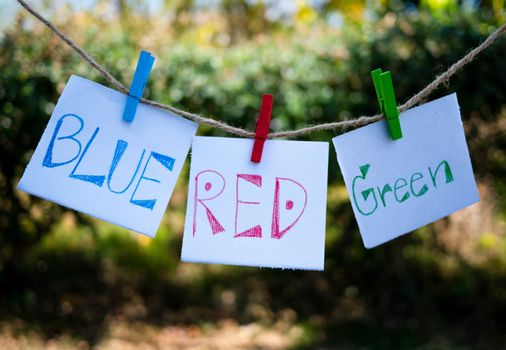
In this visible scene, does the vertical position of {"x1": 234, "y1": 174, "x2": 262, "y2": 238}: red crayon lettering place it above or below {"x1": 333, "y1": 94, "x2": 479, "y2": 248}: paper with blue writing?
below

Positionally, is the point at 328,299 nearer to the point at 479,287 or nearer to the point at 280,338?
the point at 280,338

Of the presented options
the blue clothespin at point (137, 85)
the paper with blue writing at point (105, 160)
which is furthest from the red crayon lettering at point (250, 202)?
the blue clothespin at point (137, 85)

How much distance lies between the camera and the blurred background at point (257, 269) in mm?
2438

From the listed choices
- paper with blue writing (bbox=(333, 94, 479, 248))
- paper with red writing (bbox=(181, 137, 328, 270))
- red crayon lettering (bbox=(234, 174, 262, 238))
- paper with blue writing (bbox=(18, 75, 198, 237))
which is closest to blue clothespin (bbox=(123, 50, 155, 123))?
paper with blue writing (bbox=(18, 75, 198, 237))

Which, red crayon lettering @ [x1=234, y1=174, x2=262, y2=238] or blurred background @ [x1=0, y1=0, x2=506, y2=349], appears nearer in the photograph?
red crayon lettering @ [x1=234, y1=174, x2=262, y2=238]

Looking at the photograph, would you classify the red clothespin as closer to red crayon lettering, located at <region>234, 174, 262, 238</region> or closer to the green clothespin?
red crayon lettering, located at <region>234, 174, 262, 238</region>

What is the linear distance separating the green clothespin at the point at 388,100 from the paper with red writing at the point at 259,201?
151 millimetres

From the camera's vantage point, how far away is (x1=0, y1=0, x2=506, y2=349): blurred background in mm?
2438

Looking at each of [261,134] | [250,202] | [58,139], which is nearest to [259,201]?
[250,202]

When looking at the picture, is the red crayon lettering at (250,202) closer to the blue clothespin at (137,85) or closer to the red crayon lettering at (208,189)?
the red crayon lettering at (208,189)

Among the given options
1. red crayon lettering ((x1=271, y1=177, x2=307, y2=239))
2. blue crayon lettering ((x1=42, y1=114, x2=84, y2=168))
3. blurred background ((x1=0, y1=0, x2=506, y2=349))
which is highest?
blurred background ((x1=0, y1=0, x2=506, y2=349))

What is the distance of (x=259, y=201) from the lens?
108 cm

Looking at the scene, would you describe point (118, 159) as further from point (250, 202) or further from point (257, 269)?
point (257, 269)

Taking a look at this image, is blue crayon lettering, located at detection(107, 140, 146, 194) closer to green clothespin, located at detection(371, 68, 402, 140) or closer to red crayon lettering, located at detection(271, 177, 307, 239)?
red crayon lettering, located at detection(271, 177, 307, 239)
